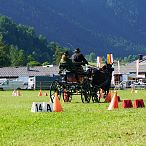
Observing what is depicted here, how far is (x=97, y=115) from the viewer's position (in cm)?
1716

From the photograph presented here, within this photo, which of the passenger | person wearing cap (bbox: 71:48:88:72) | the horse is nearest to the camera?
the passenger

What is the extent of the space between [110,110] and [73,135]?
749cm

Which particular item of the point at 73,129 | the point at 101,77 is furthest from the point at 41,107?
the point at 101,77

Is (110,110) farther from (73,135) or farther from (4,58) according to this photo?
(4,58)

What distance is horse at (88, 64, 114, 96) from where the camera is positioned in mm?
26891

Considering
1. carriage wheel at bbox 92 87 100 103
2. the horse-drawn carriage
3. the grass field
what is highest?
the horse-drawn carriage

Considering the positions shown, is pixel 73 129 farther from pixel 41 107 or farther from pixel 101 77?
pixel 101 77

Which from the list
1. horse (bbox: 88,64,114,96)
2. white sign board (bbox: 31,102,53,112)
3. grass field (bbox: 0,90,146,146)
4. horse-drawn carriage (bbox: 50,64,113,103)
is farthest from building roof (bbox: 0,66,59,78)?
grass field (bbox: 0,90,146,146)

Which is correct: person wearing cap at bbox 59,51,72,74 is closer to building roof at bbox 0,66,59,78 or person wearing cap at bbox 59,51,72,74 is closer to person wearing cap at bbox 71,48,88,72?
person wearing cap at bbox 71,48,88,72

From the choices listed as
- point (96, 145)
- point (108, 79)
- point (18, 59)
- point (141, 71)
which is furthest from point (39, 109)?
point (18, 59)

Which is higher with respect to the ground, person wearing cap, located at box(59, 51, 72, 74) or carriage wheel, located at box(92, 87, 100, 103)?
person wearing cap, located at box(59, 51, 72, 74)

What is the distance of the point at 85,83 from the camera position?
26.3m

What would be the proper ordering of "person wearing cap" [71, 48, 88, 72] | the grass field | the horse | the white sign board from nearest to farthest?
the grass field
the white sign board
"person wearing cap" [71, 48, 88, 72]
the horse

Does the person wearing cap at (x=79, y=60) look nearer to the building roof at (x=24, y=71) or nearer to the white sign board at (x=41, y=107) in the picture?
the white sign board at (x=41, y=107)
